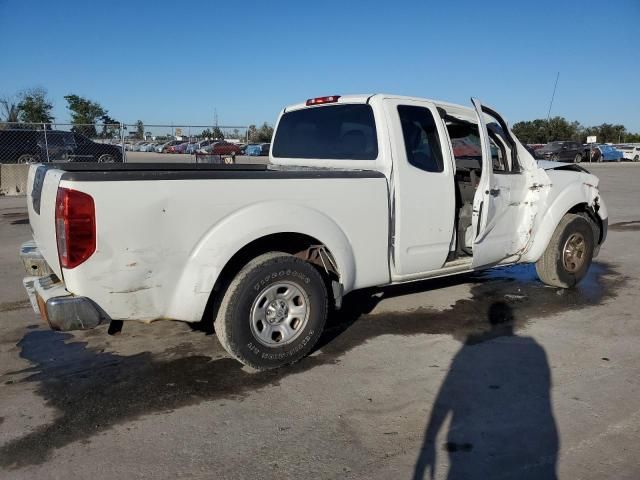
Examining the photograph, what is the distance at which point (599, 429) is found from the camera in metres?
3.12

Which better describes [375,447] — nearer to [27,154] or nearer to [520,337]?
[520,337]

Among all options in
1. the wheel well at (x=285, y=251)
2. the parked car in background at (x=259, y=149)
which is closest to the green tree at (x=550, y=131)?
the parked car in background at (x=259, y=149)

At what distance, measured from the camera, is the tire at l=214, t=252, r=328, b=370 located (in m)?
3.64

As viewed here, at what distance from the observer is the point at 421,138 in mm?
4680

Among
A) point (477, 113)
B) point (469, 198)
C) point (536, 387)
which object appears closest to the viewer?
point (536, 387)

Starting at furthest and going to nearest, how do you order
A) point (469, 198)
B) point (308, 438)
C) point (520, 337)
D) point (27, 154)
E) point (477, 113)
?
point (27, 154) < point (469, 198) < point (477, 113) < point (520, 337) < point (308, 438)

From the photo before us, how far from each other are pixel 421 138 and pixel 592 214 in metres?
2.83

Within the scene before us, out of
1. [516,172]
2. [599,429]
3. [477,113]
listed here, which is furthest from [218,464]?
[516,172]

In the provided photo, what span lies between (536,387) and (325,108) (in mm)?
3059

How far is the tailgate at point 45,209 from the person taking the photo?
3.24 meters

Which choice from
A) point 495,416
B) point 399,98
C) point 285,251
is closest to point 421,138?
point 399,98

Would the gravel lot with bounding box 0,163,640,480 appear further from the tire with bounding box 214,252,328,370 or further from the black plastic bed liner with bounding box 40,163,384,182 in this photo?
the black plastic bed liner with bounding box 40,163,384,182

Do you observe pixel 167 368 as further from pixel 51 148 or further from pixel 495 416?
pixel 51 148

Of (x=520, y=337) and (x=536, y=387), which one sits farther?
(x=520, y=337)
